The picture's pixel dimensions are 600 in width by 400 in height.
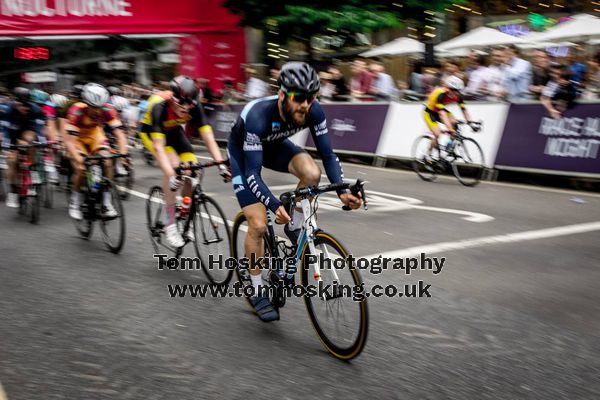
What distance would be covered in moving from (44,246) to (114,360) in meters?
4.24

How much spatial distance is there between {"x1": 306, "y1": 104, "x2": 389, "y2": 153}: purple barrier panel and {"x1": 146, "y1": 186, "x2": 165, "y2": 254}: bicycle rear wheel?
848 cm

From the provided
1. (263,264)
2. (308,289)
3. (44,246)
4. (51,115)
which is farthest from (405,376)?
(51,115)

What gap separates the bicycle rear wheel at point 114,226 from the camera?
7.89 meters

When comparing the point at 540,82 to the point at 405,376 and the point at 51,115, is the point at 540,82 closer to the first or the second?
the point at 51,115

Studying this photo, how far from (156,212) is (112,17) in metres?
19.5

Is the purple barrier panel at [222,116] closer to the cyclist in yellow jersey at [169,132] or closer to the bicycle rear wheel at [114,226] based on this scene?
the bicycle rear wheel at [114,226]

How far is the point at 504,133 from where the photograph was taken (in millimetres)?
12594

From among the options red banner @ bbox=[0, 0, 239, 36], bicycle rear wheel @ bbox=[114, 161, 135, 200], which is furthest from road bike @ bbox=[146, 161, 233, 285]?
red banner @ bbox=[0, 0, 239, 36]

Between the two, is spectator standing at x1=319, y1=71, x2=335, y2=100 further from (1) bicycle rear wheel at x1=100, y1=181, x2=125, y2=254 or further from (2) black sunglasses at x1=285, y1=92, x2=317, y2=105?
(2) black sunglasses at x1=285, y1=92, x2=317, y2=105

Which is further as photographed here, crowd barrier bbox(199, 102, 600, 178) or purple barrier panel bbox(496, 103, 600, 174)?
crowd barrier bbox(199, 102, 600, 178)

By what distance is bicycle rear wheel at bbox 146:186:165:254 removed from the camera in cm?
748

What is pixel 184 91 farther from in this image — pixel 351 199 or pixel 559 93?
pixel 559 93

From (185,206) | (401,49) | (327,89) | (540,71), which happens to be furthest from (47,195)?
(401,49)

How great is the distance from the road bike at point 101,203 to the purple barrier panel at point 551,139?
24.0 feet
